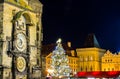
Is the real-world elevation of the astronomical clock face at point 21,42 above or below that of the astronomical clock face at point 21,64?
above

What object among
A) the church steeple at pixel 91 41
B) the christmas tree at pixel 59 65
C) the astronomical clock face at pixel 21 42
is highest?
the church steeple at pixel 91 41

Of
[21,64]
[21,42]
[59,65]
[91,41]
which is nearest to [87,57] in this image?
[91,41]

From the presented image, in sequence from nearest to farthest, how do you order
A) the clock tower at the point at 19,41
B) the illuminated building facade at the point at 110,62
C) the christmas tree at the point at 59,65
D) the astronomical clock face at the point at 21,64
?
the clock tower at the point at 19,41
the astronomical clock face at the point at 21,64
the christmas tree at the point at 59,65
the illuminated building facade at the point at 110,62

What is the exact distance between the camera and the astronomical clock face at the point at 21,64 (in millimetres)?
40266

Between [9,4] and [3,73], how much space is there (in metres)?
8.01

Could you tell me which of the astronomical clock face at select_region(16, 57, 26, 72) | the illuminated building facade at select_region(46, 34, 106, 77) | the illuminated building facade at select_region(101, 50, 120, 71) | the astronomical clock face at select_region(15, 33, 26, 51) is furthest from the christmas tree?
the illuminated building facade at select_region(101, 50, 120, 71)

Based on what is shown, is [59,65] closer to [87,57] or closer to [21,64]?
[21,64]

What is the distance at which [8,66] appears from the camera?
127ft

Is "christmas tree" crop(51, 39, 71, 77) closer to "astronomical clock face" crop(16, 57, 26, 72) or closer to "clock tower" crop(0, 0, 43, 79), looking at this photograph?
"clock tower" crop(0, 0, 43, 79)

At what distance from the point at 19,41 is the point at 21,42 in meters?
0.44

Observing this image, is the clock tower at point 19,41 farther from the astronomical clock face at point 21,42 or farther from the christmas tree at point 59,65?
the christmas tree at point 59,65

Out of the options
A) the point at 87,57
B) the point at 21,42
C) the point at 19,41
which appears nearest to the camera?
the point at 19,41

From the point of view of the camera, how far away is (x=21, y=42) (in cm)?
4112

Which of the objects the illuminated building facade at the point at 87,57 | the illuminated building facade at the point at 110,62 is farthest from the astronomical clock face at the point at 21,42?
the illuminated building facade at the point at 110,62
